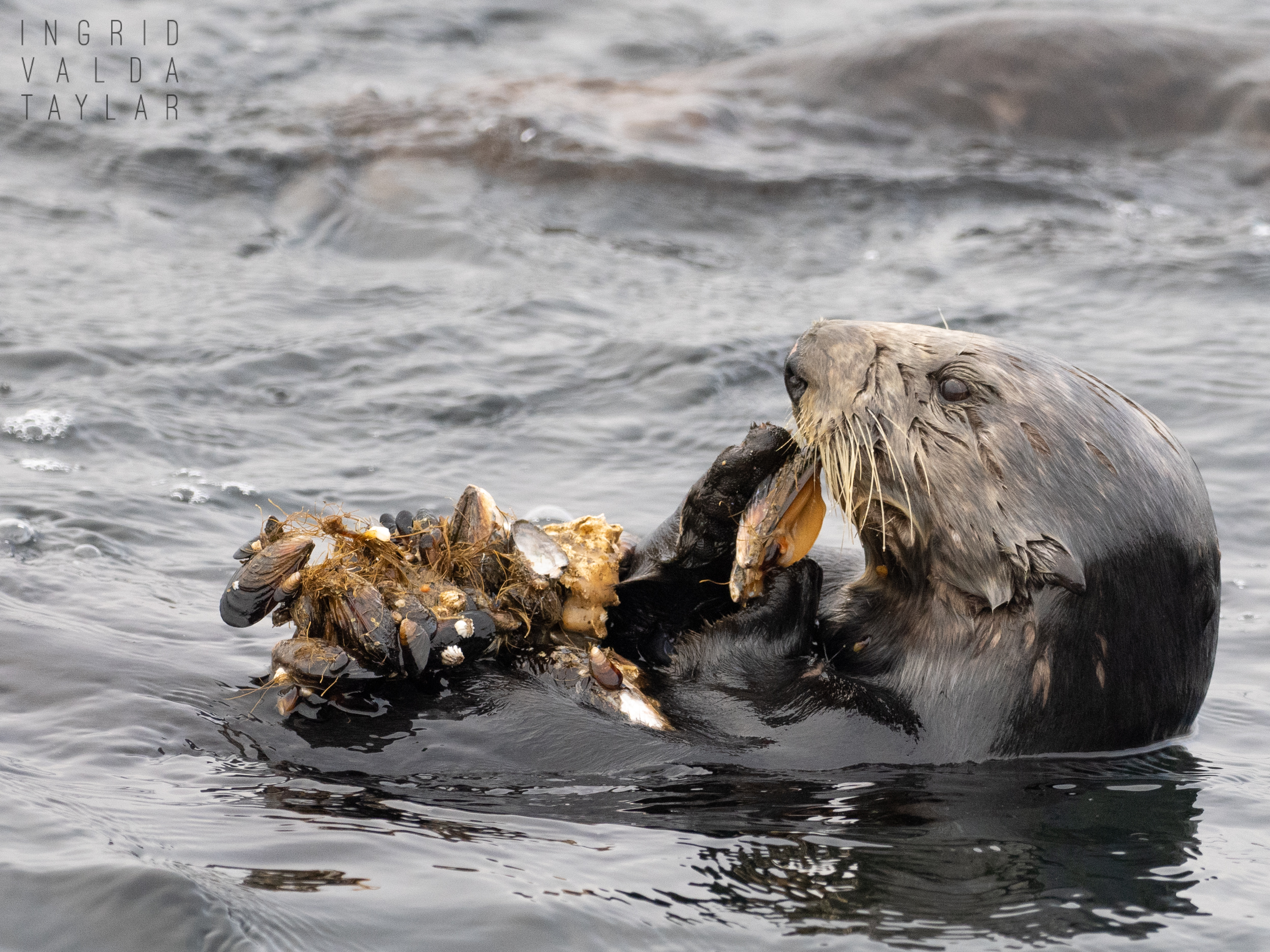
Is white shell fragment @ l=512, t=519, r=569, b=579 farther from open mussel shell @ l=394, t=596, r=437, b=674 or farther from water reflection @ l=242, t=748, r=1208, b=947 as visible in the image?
water reflection @ l=242, t=748, r=1208, b=947

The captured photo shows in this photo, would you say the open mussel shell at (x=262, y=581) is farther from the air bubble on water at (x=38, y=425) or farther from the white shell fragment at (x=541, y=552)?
the air bubble on water at (x=38, y=425)

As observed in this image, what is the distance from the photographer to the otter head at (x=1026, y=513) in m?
3.50

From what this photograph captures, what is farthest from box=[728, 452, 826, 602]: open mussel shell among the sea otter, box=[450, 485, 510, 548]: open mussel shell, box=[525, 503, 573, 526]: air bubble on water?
box=[525, 503, 573, 526]: air bubble on water

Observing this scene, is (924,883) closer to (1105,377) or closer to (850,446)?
(850,446)

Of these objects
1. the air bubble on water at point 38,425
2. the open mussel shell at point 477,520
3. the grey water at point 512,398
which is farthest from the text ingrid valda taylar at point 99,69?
the open mussel shell at point 477,520

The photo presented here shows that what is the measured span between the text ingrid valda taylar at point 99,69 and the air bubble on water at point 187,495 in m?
5.37

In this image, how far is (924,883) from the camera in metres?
3.03

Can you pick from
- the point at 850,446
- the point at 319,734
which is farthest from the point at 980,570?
the point at 319,734

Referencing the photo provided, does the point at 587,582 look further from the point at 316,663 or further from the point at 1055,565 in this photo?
the point at 1055,565

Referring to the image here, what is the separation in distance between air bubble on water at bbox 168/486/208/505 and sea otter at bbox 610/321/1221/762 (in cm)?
216

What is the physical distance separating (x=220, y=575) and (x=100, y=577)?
0.39 metres

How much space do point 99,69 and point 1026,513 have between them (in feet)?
30.9

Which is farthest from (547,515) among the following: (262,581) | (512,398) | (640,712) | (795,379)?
(262,581)

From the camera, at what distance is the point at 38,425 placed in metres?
5.82
